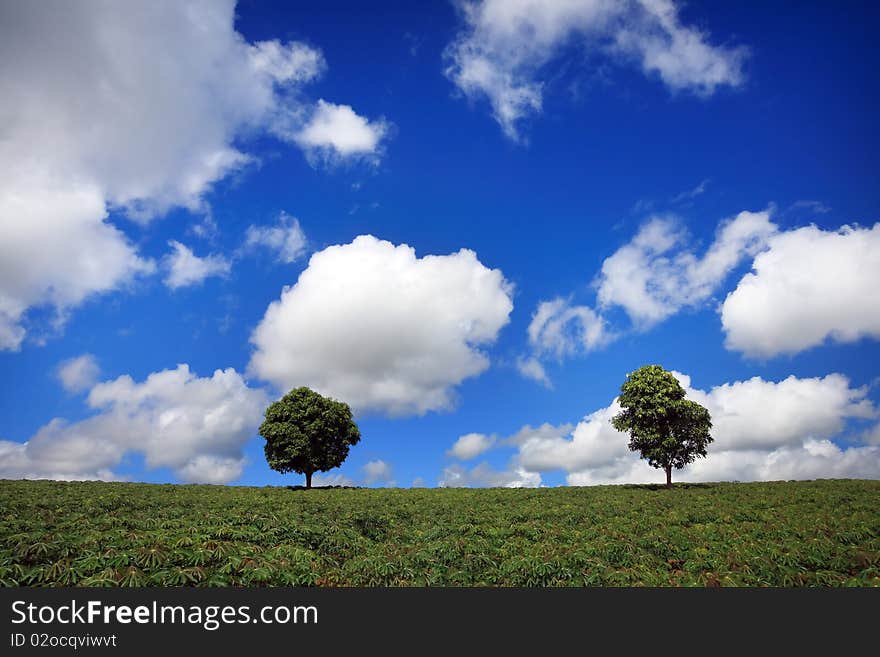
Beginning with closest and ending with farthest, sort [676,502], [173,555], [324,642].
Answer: [324,642]
[173,555]
[676,502]

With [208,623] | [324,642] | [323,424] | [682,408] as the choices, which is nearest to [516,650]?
[324,642]

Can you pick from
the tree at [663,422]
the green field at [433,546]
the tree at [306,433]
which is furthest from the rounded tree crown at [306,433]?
the tree at [663,422]

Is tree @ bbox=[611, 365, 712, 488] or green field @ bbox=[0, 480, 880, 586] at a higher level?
tree @ bbox=[611, 365, 712, 488]

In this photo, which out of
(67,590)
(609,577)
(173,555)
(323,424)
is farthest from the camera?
(323,424)

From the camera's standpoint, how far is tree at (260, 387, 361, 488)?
4950 centimetres

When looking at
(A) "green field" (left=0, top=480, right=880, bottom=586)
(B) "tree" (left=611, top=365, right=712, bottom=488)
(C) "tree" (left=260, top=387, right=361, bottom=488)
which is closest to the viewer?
(A) "green field" (left=0, top=480, right=880, bottom=586)

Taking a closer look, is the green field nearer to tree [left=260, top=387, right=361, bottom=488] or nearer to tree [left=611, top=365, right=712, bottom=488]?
tree [left=611, top=365, right=712, bottom=488]

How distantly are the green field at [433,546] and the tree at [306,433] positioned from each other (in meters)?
24.1

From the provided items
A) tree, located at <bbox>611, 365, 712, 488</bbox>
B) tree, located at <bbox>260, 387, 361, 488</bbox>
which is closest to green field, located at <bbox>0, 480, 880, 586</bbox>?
tree, located at <bbox>611, 365, 712, 488</bbox>

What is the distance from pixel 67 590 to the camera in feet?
31.6

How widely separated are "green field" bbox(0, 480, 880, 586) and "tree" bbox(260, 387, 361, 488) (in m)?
Answer: 24.1

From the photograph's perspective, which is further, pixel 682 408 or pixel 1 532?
pixel 682 408

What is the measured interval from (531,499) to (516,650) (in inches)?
924

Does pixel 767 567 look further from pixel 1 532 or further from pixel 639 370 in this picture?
pixel 639 370
